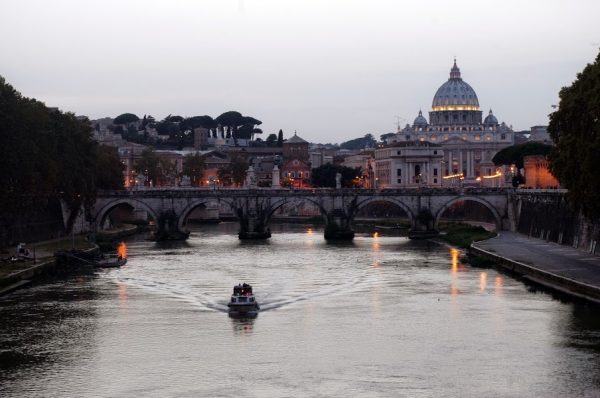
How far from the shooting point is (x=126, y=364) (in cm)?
3953

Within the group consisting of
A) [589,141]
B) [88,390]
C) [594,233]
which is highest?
[589,141]

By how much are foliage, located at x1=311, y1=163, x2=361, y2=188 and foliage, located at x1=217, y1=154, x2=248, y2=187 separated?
38.4ft

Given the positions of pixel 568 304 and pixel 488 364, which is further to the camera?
pixel 568 304

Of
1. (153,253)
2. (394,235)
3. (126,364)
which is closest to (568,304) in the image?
(126,364)

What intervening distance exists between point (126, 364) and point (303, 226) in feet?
291

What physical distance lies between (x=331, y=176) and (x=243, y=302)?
11971 cm

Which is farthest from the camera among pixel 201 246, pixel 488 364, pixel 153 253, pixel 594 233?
pixel 201 246

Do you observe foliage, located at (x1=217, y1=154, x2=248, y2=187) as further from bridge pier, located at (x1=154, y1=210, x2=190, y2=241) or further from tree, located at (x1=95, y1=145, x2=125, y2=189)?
bridge pier, located at (x1=154, y1=210, x2=190, y2=241)

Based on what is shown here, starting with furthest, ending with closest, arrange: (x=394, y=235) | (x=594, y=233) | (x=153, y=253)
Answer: (x=394, y=235) < (x=153, y=253) < (x=594, y=233)

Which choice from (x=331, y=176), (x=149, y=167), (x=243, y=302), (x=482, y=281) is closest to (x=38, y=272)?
(x=243, y=302)

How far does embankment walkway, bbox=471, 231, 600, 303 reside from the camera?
52281mm

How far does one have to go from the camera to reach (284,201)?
348ft

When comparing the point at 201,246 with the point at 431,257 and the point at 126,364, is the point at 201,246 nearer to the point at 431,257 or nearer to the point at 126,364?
the point at 431,257

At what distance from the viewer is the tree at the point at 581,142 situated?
5356cm
